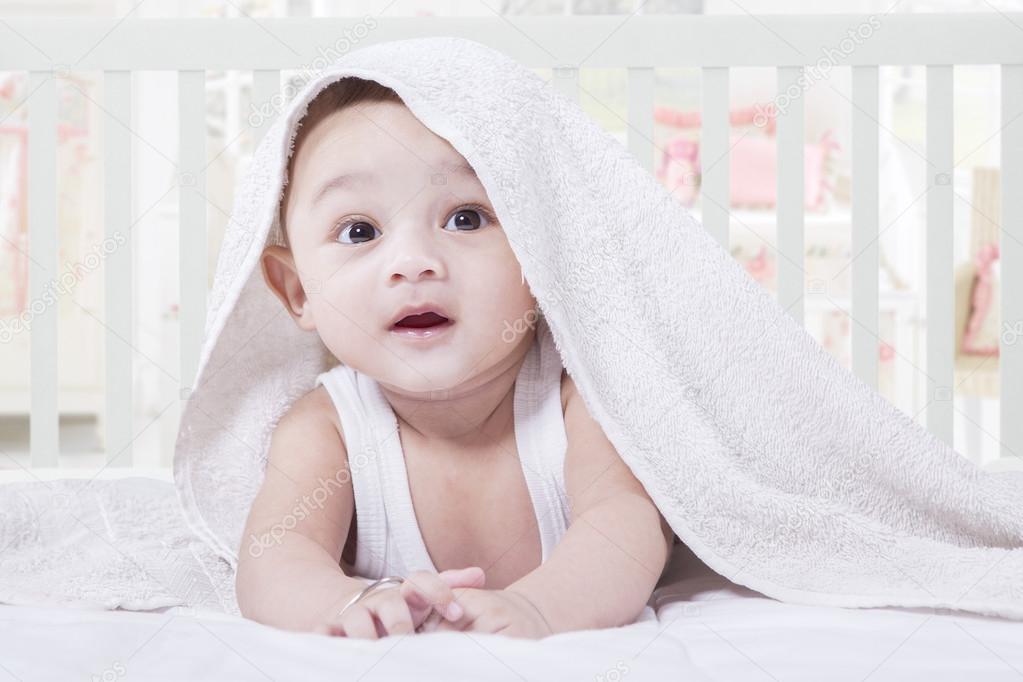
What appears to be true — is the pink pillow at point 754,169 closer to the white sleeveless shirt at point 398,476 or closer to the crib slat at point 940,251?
the crib slat at point 940,251

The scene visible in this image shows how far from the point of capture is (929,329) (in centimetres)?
134

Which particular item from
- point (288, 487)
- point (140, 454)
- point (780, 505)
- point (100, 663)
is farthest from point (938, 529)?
point (140, 454)

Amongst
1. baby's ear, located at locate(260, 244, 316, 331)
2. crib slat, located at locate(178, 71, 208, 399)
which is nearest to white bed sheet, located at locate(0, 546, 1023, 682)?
baby's ear, located at locate(260, 244, 316, 331)

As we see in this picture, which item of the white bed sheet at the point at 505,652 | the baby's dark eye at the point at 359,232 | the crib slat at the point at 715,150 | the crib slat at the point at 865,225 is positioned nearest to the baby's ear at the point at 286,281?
the baby's dark eye at the point at 359,232

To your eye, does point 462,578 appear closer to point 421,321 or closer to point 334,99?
point 421,321

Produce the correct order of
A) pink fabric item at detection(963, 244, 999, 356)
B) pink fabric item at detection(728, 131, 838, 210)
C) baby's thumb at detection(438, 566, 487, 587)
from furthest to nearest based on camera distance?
pink fabric item at detection(728, 131, 838, 210), pink fabric item at detection(963, 244, 999, 356), baby's thumb at detection(438, 566, 487, 587)

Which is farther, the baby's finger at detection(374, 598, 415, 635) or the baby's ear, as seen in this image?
the baby's ear

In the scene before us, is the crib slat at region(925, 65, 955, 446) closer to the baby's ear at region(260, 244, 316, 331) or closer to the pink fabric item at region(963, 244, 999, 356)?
the baby's ear at region(260, 244, 316, 331)

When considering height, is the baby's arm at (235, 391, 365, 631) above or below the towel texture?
below

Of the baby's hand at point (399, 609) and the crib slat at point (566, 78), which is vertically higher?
the crib slat at point (566, 78)

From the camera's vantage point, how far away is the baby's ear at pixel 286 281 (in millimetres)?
917

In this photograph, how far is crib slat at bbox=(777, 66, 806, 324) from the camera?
1311 millimetres

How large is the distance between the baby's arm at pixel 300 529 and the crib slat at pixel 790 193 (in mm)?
641

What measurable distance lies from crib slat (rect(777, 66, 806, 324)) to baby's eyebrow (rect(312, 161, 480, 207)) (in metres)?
0.61
